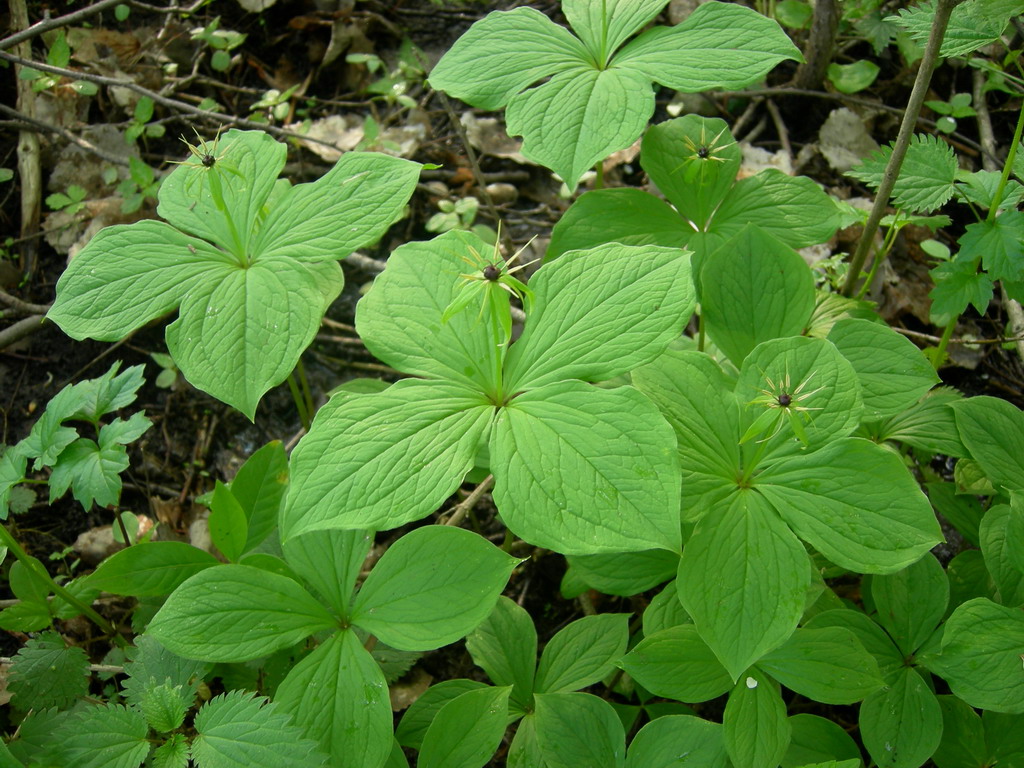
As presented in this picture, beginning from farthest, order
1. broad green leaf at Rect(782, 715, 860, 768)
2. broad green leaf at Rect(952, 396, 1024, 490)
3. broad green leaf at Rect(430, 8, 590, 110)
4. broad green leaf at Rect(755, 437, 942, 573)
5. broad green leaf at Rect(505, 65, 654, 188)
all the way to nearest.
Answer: broad green leaf at Rect(430, 8, 590, 110)
broad green leaf at Rect(505, 65, 654, 188)
broad green leaf at Rect(952, 396, 1024, 490)
broad green leaf at Rect(782, 715, 860, 768)
broad green leaf at Rect(755, 437, 942, 573)

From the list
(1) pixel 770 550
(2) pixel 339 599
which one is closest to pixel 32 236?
(2) pixel 339 599

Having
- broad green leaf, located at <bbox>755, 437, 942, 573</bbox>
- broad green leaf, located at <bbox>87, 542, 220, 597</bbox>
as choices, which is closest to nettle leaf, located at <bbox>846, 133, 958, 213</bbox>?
broad green leaf, located at <bbox>755, 437, 942, 573</bbox>

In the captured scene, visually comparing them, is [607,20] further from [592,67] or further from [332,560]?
[332,560]

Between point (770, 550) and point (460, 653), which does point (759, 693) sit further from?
point (460, 653)

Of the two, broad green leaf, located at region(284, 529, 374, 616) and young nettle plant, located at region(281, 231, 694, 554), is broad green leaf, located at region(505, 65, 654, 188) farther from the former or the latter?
broad green leaf, located at region(284, 529, 374, 616)

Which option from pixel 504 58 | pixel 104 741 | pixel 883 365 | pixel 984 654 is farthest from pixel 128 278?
pixel 984 654

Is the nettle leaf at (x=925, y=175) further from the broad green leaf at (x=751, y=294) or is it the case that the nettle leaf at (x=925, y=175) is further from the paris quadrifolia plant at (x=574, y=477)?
the broad green leaf at (x=751, y=294)

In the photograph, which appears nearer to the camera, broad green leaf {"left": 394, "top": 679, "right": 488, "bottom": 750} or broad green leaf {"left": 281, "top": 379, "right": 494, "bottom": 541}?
broad green leaf {"left": 281, "top": 379, "right": 494, "bottom": 541}
